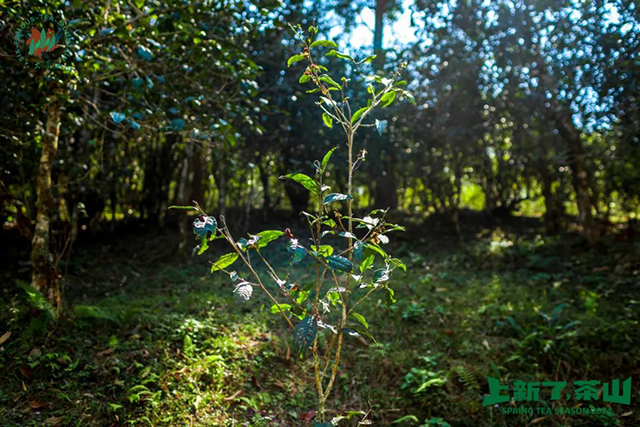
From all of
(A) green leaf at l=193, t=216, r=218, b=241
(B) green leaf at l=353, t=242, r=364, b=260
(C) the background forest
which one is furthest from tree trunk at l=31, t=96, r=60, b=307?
(B) green leaf at l=353, t=242, r=364, b=260

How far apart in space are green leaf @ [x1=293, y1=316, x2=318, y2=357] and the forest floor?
1.22 metres

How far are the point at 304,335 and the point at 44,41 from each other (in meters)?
2.42

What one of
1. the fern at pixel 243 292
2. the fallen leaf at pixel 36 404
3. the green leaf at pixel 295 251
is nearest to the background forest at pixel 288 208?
the fallen leaf at pixel 36 404

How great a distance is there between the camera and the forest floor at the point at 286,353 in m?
2.62

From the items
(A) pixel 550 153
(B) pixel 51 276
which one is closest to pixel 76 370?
(B) pixel 51 276

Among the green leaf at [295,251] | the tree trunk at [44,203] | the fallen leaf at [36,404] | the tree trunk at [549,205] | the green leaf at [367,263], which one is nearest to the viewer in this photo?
the green leaf at [295,251]

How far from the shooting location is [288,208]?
8.41m

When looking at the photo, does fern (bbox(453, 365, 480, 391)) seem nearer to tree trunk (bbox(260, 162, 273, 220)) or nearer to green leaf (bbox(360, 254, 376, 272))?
green leaf (bbox(360, 254, 376, 272))

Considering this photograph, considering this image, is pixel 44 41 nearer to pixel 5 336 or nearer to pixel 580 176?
pixel 5 336

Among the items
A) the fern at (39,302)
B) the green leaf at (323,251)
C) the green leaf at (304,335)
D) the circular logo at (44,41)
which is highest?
the circular logo at (44,41)

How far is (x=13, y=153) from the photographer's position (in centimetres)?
363

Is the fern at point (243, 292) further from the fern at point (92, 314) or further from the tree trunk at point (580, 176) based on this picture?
the tree trunk at point (580, 176)

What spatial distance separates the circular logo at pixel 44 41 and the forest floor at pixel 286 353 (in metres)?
1.71

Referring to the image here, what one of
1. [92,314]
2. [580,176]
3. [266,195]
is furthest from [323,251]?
[266,195]
